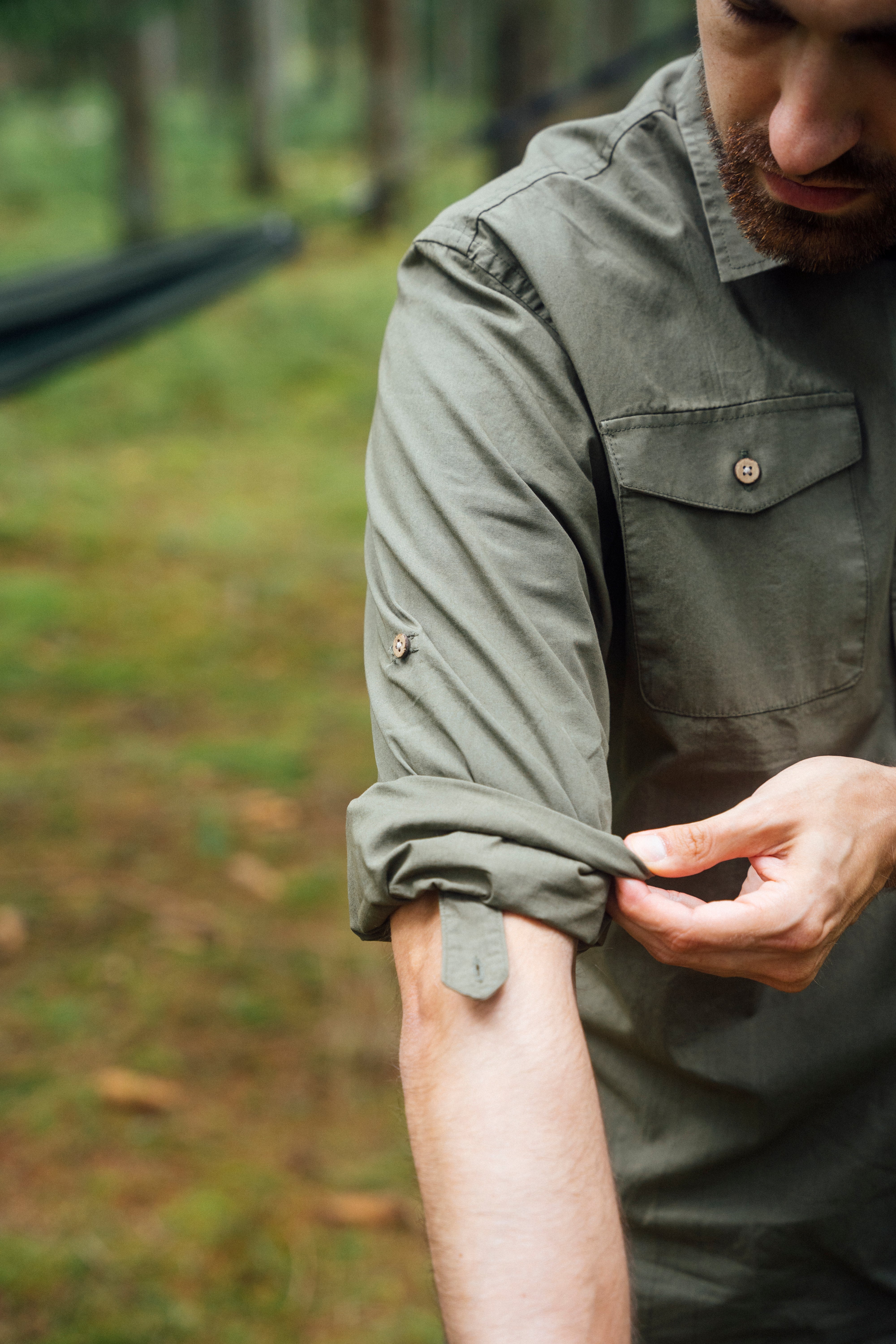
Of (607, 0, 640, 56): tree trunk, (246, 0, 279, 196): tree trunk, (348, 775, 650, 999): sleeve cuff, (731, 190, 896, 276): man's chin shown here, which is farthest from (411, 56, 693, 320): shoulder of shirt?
(607, 0, 640, 56): tree trunk

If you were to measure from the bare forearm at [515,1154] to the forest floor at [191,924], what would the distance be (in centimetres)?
13

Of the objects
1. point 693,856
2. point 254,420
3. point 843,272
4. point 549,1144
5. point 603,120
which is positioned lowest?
point 254,420

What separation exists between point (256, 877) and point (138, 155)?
9.15 m

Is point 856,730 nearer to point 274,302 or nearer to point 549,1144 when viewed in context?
point 549,1144

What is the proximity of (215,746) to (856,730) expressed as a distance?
3.01 metres

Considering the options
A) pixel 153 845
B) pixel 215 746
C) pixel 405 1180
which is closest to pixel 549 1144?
pixel 405 1180

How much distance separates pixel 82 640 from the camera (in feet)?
15.8

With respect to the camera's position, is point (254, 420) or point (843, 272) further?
point (254, 420)

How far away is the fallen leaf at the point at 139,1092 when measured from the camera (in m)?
2.56

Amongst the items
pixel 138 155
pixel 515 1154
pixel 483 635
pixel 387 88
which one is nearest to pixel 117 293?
pixel 483 635

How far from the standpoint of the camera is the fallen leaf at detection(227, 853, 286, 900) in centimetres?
330

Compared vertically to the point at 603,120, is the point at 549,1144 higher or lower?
lower

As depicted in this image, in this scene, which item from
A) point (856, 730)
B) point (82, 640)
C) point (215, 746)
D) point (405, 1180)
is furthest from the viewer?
point (82, 640)

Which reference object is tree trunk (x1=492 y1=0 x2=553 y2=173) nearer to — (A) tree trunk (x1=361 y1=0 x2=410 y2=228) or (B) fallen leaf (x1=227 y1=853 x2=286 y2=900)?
(A) tree trunk (x1=361 y1=0 x2=410 y2=228)
